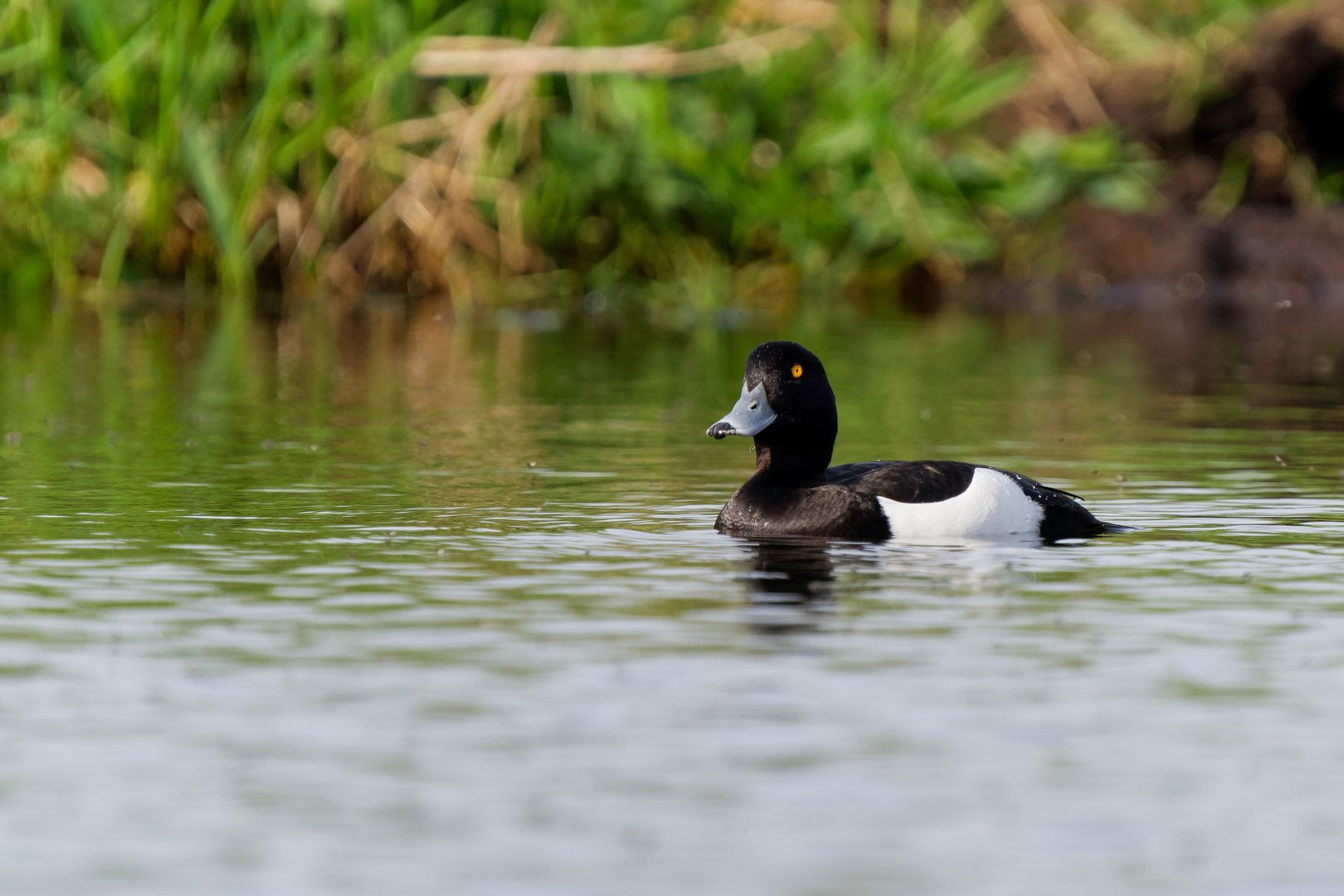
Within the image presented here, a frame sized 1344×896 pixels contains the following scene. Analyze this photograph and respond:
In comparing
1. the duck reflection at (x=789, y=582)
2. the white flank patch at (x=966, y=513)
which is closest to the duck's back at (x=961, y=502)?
the white flank patch at (x=966, y=513)

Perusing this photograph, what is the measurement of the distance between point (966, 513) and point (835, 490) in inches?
21.4

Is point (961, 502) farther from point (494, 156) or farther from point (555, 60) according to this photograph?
point (494, 156)

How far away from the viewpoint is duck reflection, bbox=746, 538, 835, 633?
7922 millimetres

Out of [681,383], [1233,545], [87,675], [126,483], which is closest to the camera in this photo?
[87,675]

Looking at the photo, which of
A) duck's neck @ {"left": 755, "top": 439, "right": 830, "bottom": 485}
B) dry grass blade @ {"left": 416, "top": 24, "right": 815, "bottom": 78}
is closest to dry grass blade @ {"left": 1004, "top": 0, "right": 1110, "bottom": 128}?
dry grass blade @ {"left": 416, "top": 24, "right": 815, "bottom": 78}

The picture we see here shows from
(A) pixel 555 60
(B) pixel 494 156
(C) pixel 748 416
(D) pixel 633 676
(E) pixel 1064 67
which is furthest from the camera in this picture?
(E) pixel 1064 67

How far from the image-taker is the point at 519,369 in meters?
19.1

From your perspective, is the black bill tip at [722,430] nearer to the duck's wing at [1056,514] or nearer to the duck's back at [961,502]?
the duck's back at [961,502]

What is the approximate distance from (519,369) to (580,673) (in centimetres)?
1217

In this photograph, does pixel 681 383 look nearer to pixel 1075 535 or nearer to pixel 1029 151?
pixel 1075 535

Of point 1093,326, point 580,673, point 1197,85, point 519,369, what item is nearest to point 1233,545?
point 580,673

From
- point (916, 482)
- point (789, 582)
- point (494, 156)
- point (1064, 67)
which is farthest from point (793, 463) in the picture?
point (1064, 67)

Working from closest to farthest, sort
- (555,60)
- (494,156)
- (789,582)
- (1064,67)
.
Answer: (789,582), (555,60), (494,156), (1064,67)

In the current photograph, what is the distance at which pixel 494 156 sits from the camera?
24.8 m
